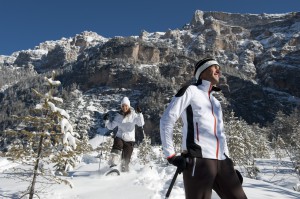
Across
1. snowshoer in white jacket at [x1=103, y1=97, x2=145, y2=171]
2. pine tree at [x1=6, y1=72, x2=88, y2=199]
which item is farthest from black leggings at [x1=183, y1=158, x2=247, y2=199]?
snowshoer in white jacket at [x1=103, y1=97, x2=145, y2=171]

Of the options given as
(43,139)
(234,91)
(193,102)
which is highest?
(234,91)

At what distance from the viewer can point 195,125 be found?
3.74 meters

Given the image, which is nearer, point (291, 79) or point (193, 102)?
point (193, 102)

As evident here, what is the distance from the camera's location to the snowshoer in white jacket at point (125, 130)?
9.58 meters

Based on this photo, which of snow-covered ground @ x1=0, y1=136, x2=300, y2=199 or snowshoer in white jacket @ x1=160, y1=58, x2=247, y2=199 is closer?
snowshoer in white jacket @ x1=160, y1=58, x2=247, y2=199

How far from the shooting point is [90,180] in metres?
8.88

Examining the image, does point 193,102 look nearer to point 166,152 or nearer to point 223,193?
point 166,152

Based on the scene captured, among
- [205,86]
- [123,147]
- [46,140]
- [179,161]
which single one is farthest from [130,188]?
[179,161]

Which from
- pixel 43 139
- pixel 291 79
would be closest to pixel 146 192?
pixel 43 139

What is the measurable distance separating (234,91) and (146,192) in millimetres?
185594

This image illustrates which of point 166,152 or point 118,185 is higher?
point 166,152

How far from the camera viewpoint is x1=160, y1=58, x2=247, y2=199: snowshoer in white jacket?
357cm

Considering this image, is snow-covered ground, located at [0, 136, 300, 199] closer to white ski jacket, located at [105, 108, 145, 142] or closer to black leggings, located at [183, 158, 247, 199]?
white ski jacket, located at [105, 108, 145, 142]

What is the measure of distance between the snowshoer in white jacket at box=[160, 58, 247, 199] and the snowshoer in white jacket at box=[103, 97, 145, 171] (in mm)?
5744
